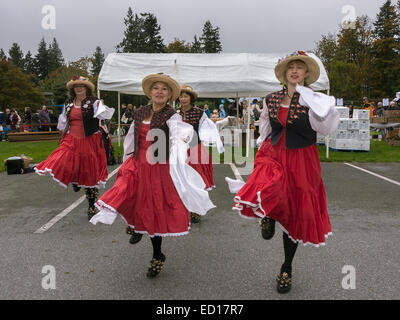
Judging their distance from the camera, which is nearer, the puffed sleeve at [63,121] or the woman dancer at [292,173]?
the woman dancer at [292,173]

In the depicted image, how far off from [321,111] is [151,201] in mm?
1690

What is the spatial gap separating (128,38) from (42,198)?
51.9 m

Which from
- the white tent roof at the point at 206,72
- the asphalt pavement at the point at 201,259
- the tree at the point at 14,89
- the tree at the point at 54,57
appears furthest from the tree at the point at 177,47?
the asphalt pavement at the point at 201,259

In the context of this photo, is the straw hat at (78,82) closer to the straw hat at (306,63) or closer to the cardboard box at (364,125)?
the straw hat at (306,63)

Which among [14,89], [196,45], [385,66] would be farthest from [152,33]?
[385,66]

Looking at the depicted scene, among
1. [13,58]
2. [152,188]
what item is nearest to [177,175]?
[152,188]

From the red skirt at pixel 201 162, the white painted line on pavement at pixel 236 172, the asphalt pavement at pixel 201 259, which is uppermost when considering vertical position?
the red skirt at pixel 201 162

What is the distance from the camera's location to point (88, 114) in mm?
5465

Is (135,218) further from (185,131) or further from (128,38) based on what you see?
(128,38)

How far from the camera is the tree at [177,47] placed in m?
59.2

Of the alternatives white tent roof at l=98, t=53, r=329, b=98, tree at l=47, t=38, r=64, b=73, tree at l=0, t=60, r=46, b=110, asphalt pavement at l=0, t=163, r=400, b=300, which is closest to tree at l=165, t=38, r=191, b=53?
tree at l=0, t=60, r=46, b=110

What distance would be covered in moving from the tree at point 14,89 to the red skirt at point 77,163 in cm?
3615

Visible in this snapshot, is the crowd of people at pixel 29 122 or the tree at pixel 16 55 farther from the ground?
the tree at pixel 16 55
